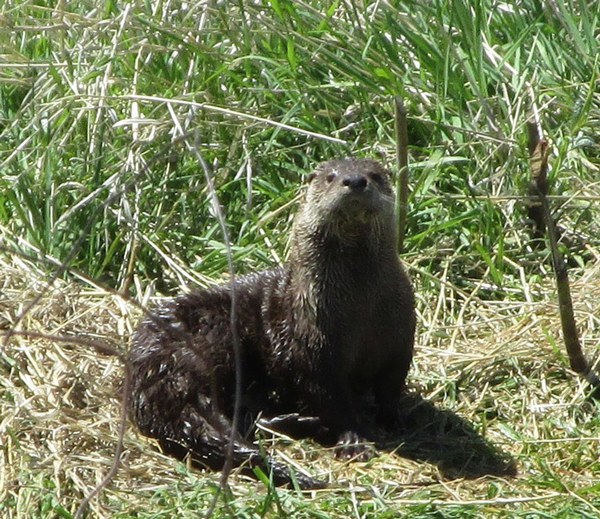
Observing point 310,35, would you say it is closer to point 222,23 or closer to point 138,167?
point 222,23

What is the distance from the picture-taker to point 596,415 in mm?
3701

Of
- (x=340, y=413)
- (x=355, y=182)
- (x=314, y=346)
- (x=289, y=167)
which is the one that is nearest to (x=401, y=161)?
(x=289, y=167)

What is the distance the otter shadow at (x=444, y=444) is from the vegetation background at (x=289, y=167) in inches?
0.4

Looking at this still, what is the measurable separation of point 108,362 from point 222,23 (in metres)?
1.52

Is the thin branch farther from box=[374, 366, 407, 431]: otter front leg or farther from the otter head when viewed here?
box=[374, 366, 407, 431]: otter front leg

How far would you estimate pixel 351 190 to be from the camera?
140 inches

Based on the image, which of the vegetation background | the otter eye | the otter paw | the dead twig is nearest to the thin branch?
the vegetation background

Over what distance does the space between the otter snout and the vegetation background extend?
579mm

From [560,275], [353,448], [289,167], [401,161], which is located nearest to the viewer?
[353,448]

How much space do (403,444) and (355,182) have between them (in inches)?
28.0

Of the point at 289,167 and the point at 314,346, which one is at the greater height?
the point at 289,167

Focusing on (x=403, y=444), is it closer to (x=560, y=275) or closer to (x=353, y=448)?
(x=353, y=448)

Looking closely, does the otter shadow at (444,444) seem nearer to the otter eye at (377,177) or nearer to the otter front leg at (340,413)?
the otter front leg at (340,413)

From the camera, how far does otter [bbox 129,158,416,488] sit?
360 cm
